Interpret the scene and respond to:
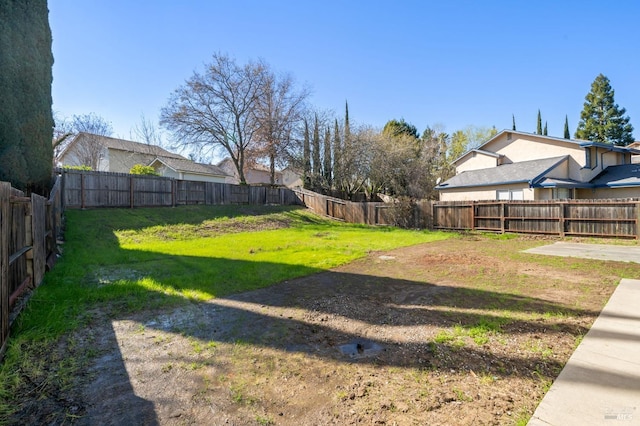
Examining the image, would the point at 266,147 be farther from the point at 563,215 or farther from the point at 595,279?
the point at 595,279

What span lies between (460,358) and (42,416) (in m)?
3.16

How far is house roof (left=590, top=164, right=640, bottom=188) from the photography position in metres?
15.7

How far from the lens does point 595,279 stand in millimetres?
5488

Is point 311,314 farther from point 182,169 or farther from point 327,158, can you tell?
point 182,169

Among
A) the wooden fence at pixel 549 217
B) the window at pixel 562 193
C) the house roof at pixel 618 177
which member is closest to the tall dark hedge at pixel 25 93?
the wooden fence at pixel 549 217

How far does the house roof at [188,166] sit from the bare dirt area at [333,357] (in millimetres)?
25668

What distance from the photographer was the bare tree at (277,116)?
24.2 meters

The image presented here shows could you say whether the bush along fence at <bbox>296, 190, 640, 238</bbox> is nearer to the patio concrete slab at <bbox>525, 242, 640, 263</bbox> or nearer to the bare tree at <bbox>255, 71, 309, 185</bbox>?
the patio concrete slab at <bbox>525, 242, 640, 263</bbox>

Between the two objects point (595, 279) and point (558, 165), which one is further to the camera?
point (558, 165)

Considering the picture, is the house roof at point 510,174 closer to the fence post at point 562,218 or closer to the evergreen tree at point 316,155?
the fence post at point 562,218

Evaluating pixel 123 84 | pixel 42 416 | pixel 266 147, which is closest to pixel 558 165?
pixel 266 147

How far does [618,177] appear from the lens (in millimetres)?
16625

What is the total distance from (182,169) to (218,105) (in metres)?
7.41

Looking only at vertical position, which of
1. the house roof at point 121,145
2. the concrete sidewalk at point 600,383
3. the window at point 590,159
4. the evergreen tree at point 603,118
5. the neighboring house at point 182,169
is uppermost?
the evergreen tree at point 603,118
